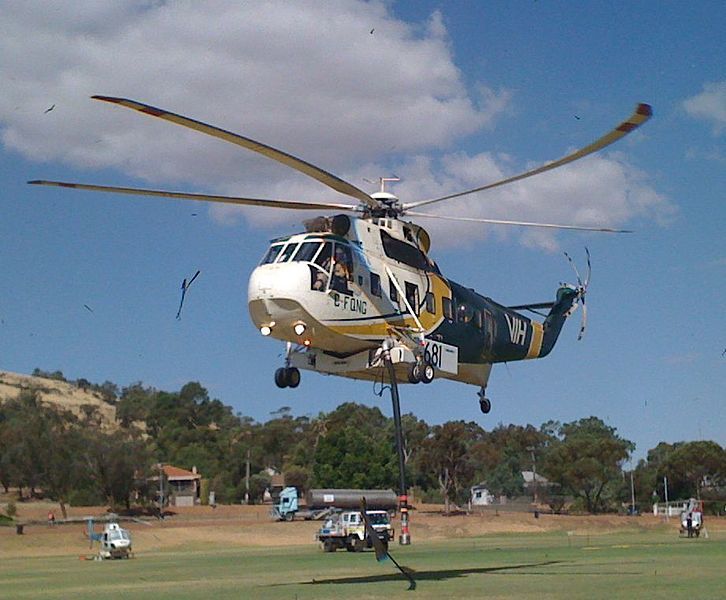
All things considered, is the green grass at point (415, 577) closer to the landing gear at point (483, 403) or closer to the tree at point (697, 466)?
the landing gear at point (483, 403)

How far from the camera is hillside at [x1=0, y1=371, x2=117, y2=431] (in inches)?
6545

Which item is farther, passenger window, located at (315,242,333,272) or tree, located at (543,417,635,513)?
tree, located at (543,417,635,513)

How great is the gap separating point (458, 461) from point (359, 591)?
231ft

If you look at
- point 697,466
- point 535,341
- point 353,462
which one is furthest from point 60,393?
point 535,341

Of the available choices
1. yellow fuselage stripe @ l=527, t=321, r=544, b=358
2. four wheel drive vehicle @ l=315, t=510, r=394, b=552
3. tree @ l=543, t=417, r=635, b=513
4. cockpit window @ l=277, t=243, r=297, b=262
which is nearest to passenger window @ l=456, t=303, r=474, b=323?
yellow fuselage stripe @ l=527, t=321, r=544, b=358

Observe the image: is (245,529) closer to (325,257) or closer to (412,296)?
(412,296)

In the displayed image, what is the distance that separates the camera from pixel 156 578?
3200 cm

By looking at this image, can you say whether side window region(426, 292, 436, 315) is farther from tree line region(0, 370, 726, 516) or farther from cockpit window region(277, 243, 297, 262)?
tree line region(0, 370, 726, 516)

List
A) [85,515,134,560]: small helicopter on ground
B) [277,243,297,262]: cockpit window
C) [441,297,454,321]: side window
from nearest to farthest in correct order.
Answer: [277,243,297,262]: cockpit window < [441,297,454,321]: side window < [85,515,134,560]: small helicopter on ground

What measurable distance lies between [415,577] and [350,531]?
19594 millimetres

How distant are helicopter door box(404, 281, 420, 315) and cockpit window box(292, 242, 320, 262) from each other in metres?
3.43

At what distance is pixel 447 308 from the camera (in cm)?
2858

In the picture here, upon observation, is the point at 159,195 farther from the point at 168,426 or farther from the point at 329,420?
the point at 168,426

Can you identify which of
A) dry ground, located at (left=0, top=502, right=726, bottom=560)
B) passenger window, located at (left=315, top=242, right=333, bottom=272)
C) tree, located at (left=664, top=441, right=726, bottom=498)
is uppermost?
passenger window, located at (left=315, top=242, right=333, bottom=272)
